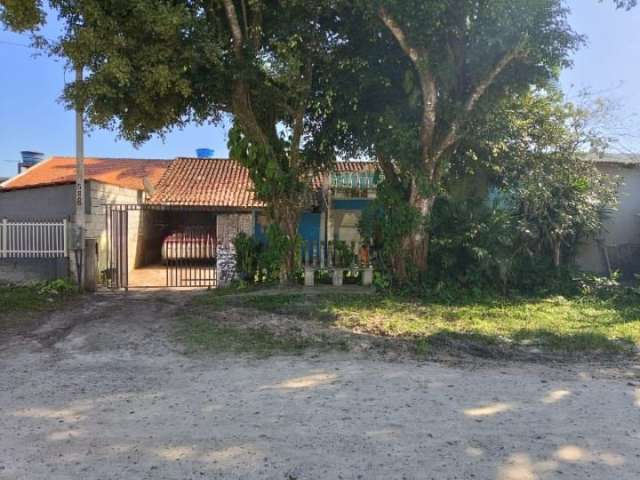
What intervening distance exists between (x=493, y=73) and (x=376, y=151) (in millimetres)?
2802

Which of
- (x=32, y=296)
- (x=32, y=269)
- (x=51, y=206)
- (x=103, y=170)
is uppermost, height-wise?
(x=103, y=170)

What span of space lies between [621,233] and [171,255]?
38.4 ft

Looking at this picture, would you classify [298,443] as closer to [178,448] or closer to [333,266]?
[178,448]

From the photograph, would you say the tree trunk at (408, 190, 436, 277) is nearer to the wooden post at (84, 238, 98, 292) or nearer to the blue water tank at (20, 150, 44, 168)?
the wooden post at (84, 238, 98, 292)

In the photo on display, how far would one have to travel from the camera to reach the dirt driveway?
3160 millimetres

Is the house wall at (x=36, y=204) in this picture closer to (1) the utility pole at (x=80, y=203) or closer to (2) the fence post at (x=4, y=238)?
(2) the fence post at (x=4, y=238)

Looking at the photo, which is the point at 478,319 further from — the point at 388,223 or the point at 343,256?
the point at 343,256

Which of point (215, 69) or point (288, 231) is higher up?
point (215, 69)

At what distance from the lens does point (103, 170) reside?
1973 centimetres

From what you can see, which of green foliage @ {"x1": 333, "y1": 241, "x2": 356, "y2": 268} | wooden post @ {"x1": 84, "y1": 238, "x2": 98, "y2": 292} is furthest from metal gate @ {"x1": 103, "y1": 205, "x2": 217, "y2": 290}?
green foliage @ {"x1": 333, "y1": 241, "x2": 356, "y2": 268}

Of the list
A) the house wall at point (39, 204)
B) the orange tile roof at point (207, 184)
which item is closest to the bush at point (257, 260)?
the orange tile roof at point (207, 184)

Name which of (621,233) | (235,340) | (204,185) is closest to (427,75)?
(235,340)

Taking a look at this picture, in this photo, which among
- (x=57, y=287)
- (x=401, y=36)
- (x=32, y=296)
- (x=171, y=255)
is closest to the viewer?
(x=401, y=36)

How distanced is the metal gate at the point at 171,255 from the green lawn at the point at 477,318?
8.46 ft
